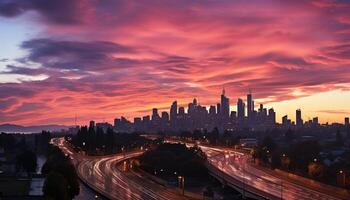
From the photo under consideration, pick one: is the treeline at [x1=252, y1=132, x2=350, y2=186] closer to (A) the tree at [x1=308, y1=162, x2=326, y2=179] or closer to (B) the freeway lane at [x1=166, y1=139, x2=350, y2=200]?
(A) the tree at [x1=308, y1=162, x2=326, y2=179]

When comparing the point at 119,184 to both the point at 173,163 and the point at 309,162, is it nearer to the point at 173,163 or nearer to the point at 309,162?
the point at 173,163

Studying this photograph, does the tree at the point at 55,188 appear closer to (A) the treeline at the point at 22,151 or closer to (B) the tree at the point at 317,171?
(A) the treeline at the point at 22,151

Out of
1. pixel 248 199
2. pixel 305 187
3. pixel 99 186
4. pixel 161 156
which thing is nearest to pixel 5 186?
pixel 99 186

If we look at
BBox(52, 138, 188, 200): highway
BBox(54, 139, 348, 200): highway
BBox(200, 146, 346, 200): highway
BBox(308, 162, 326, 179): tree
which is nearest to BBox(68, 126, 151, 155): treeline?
BBox(52, 138, 188, 200): highway

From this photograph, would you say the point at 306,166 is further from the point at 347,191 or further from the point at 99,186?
the point at 99,186

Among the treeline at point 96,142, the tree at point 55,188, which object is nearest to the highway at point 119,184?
the tree at point 55,188

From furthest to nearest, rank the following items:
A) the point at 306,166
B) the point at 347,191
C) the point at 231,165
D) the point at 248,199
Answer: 1. the point at 231,165
2. the point at 306,166
3. the point at 347,191
4. the point at 248,199
